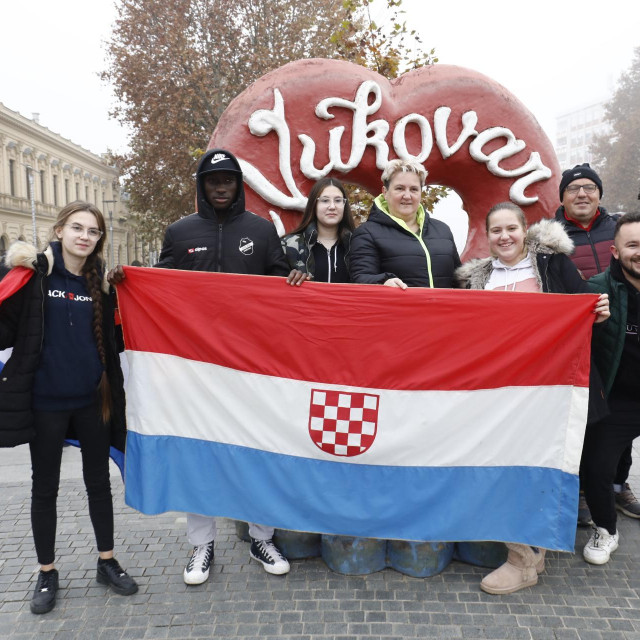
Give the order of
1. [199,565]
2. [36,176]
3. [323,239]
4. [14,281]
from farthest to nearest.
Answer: [36,176]
[323,239]
[199,565]
[14,281]

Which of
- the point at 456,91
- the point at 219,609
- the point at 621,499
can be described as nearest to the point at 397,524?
the point at 219,609

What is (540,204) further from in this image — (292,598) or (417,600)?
(292,598)

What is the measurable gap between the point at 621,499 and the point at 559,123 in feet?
446

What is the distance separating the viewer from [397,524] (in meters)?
3.04

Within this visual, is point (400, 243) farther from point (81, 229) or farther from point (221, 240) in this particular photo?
point (81, 229)

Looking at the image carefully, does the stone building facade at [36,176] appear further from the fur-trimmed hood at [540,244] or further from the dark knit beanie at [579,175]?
the fur-trimmed hood at [540,244]

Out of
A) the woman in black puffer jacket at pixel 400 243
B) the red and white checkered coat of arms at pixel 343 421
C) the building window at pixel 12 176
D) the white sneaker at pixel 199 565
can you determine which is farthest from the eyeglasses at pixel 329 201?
the building window at pixel 12 176

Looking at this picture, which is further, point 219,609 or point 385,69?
point 385,69

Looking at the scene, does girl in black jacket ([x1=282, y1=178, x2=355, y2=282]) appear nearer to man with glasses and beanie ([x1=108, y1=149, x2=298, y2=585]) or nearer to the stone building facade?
man with glasses and beanie ([x1=108, y1=149, x2=298, y2=585])

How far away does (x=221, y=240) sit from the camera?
10.8 feet

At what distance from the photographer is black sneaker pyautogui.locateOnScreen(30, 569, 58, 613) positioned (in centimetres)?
290

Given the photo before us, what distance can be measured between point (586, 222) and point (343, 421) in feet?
7.32

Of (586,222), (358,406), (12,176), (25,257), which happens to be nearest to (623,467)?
(586,222)

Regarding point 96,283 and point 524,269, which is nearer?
point 96,283
